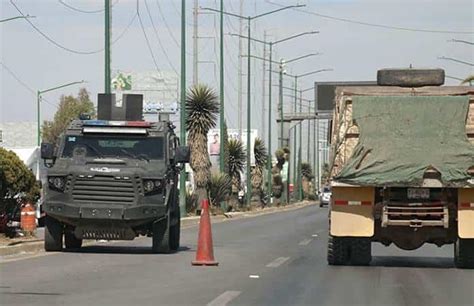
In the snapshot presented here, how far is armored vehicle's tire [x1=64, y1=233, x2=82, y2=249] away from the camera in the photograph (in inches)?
803

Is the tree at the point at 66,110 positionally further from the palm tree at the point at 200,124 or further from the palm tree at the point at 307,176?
the palm tree at the point at 200,124

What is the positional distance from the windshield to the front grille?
840mm

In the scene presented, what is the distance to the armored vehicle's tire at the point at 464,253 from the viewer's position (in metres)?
16.8

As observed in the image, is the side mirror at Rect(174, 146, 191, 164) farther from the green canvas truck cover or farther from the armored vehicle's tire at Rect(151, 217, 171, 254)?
the green canvas truck cover

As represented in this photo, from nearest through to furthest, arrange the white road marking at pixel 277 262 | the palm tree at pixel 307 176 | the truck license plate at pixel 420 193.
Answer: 1. the truck license plate at pixel 420 193
2. the white road marking at pixel 277 262
3. the palm tree at pixel 307 176

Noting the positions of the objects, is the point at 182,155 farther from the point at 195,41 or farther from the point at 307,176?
the point at 307,176

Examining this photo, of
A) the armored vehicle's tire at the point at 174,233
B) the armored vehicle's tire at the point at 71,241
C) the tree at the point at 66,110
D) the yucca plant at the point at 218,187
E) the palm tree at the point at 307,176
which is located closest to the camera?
the armored vehicle's tire at the point at 71,241

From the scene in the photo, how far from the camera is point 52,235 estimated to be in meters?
19.6

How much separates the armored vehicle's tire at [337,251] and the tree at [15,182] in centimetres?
861

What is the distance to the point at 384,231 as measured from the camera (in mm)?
16969

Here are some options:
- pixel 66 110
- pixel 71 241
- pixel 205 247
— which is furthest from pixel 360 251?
pixel 66 110

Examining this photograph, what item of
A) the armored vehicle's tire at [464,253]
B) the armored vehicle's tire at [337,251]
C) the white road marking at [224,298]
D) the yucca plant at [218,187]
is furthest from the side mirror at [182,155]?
the yucca plant at [218,187]

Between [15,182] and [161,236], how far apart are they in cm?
524

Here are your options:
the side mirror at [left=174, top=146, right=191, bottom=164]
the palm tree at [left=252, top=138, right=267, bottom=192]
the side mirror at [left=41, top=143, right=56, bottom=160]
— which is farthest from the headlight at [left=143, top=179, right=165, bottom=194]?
the palm tree at [left=252, top=138, right=267, bottom=192]
